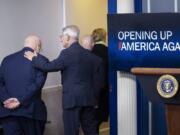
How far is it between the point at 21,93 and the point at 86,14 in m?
2.38

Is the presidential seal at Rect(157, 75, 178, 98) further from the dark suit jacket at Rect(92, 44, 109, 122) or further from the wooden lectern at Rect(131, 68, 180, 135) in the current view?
the dark suit jacket at Rect(92, 44, 109, 122)

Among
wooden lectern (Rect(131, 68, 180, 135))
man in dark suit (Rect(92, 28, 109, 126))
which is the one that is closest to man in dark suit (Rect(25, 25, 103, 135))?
man in dark suit (Rect(92, 28, 109, 126))

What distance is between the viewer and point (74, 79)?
4.70 metres

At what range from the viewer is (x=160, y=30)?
161 inches

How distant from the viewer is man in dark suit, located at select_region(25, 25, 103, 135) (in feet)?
15.3

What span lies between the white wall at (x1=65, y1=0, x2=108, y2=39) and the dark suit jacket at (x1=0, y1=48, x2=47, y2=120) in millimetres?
1676

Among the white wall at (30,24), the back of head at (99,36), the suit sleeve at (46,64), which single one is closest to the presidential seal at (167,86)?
the suit sleeve at (46,64)

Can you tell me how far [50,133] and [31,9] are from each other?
1.57m

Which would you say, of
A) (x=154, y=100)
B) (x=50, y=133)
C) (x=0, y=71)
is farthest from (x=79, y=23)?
(x=154, y=100)

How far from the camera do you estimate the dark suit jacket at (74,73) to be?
463 cm

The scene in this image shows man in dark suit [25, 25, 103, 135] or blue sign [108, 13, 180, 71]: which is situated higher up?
blue sign [108, 13, 180, 71]

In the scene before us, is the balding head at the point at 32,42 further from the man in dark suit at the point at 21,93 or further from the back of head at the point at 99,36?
the back of head at the point at 99,36

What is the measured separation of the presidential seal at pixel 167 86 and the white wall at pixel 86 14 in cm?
351

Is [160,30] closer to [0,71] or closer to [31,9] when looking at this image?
[0,71]
